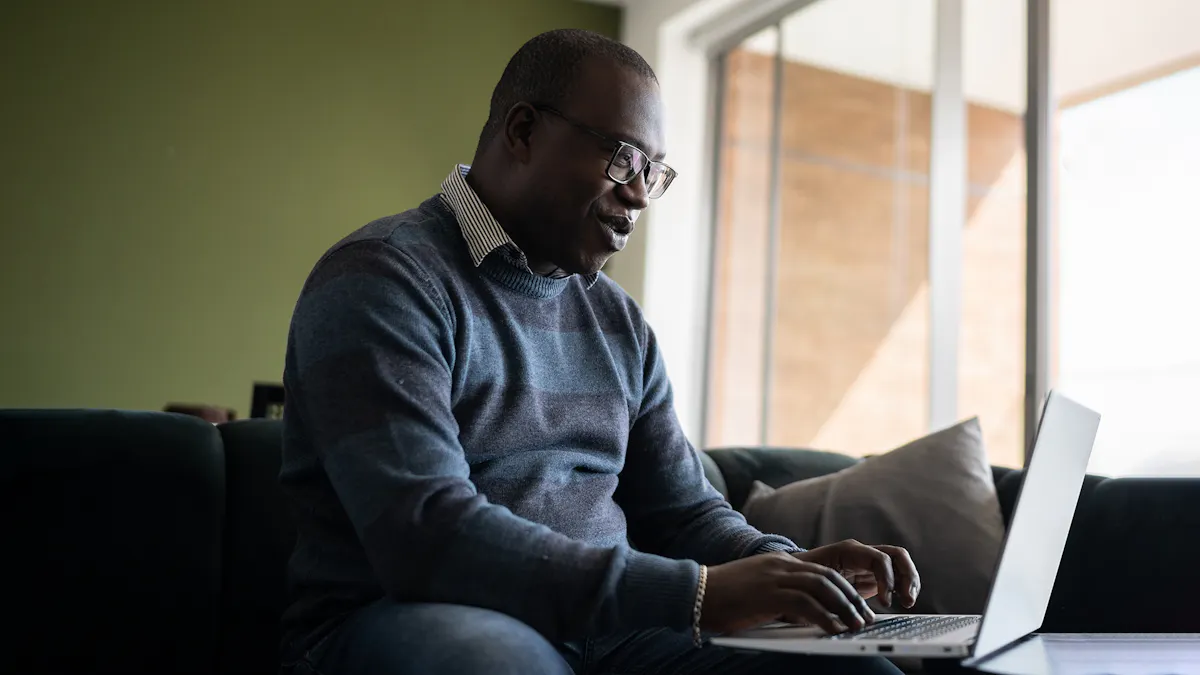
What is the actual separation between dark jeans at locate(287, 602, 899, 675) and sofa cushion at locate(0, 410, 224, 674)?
1.67 ft

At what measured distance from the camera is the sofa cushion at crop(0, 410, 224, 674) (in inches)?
61.6

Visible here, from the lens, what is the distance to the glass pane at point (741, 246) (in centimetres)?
484

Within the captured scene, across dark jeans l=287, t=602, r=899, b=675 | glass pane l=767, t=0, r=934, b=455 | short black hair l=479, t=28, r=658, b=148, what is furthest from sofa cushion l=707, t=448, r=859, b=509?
glass pane l=767, t=0, r=934, b=455

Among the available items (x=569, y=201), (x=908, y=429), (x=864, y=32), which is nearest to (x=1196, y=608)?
(x=569, y=201)

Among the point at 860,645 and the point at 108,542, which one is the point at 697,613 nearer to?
the point at 860,645

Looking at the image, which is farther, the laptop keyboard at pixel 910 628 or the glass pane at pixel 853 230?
the glass pane at pixel 853 230

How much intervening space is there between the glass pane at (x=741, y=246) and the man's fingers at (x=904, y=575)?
3506mm

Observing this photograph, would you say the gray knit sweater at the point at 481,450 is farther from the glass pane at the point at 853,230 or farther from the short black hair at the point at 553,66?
the glass pane at the point at 853,230

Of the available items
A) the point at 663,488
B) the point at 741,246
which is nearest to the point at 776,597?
the point at 663,488

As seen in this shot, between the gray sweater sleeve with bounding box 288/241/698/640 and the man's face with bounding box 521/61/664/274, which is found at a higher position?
the man's face with bounding box 521/61/664/274

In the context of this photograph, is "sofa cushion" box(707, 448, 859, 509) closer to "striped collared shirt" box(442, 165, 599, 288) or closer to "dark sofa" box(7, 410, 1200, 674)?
"dark sofa" box(7, 410, 1200, 674)

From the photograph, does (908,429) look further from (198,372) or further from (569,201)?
(569,201)

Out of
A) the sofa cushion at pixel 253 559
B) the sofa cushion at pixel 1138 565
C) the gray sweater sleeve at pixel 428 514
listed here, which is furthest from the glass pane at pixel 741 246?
the gray sweater sleeve at pixel 428 514

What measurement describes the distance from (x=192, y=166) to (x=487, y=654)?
13.2 feet
